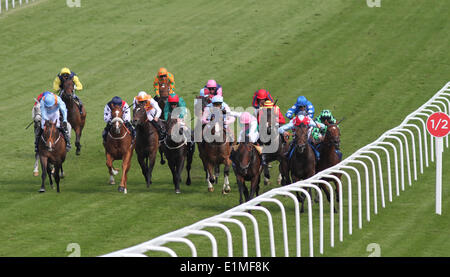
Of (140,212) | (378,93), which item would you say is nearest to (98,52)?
(378,93)

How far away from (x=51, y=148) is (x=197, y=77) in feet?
38.6

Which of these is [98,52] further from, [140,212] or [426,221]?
[426,221]

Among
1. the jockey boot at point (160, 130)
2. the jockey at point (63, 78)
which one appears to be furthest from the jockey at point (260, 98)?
the jockey at point (63, 78)

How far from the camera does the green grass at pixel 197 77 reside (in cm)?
1309

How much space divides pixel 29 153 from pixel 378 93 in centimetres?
989

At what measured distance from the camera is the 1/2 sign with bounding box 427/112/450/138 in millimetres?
13844

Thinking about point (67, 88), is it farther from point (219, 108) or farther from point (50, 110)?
point (219, 108)

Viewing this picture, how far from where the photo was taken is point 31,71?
2759cm

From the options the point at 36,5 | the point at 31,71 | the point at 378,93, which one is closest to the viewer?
the point at 378,93

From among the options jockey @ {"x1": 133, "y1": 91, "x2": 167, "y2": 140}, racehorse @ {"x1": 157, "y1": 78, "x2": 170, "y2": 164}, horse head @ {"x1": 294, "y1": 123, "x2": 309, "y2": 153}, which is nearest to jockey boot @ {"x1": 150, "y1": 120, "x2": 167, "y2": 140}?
jockey @ {"x1": 133, "y1": 91, "x2": 167, "y2": 140}

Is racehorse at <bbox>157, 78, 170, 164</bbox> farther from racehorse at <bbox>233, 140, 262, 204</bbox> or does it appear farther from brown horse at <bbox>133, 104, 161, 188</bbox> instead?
racehorse at <bbox>233, 140, 262, 204</bbox>

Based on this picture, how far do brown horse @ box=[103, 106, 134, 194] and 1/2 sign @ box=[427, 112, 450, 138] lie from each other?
16.6 feet

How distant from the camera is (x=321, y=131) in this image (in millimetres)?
15000

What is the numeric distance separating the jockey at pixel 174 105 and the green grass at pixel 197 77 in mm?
1289
